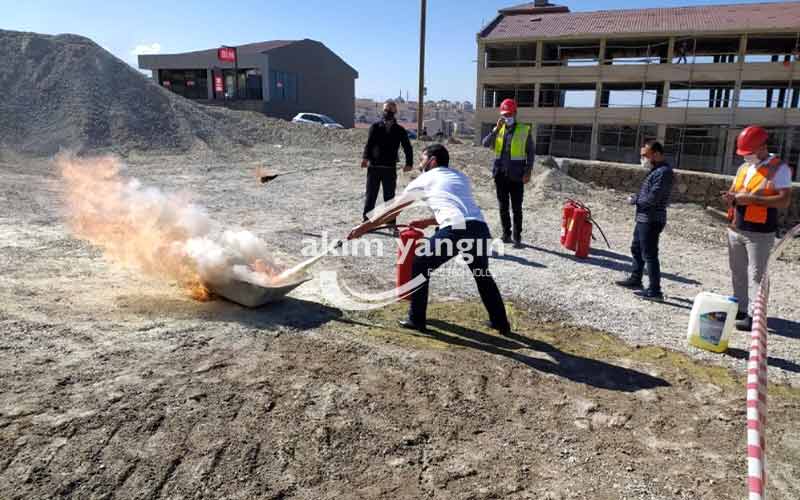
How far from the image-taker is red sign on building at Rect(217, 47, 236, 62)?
3800 centimetres

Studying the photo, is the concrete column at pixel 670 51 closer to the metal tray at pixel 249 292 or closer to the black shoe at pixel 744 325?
the black shoe at pixel 744 325

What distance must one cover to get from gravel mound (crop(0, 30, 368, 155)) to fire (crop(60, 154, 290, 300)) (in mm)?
12038

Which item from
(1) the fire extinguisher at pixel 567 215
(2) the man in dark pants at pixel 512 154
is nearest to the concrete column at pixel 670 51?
(1) the fire extinguisher at pixel 567 215

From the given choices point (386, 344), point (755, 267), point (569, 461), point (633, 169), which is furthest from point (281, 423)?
point (633, 169)

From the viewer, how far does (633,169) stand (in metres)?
15.3

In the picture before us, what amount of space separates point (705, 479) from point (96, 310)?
16.0 feet

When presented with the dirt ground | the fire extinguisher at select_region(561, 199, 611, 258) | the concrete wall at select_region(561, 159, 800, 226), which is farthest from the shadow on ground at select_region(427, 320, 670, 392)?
the concrete wall at select_region(561, 159, 800, 226)

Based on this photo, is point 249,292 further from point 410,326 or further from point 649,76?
point 649,76

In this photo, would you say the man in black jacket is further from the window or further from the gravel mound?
the window

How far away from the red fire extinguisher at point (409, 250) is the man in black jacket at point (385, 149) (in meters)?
2.69

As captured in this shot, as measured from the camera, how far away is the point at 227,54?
38.1 metres

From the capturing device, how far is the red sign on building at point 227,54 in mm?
38000

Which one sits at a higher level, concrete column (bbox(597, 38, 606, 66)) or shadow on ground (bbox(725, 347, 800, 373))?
concrete column (bbox(597, 38, 606, 66))

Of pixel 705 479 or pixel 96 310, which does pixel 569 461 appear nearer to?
pixel 705 479
